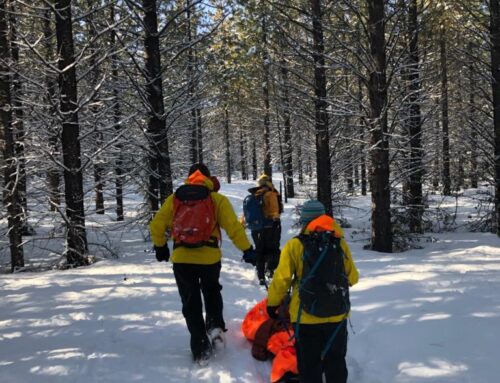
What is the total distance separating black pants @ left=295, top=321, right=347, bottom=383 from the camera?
339cm

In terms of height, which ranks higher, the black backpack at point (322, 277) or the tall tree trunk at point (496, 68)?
the tall tree trunk at point (496, 68)

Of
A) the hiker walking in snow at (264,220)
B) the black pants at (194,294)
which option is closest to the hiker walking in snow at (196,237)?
the black pants at (194,294)

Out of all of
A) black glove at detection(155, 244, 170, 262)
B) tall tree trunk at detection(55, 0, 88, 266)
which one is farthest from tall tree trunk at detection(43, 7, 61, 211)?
black glove at detection(155, 244, 170, 262)

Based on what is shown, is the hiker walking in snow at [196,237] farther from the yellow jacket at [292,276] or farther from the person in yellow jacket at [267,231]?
the person in yellow jacket at [267,231]

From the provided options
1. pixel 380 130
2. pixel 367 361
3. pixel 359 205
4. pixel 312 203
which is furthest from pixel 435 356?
pixel 359 205

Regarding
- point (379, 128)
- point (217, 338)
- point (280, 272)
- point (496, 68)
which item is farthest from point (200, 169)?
point (496, 68)

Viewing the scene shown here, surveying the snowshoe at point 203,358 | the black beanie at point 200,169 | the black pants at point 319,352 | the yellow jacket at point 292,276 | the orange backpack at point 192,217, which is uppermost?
the black beanie at point 200,169

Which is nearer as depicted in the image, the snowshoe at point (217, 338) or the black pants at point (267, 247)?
the snowshoe at point (217, 338)

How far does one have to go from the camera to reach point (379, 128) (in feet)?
31.4

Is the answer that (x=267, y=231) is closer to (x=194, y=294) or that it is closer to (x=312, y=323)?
Result: (x=194, y=294)

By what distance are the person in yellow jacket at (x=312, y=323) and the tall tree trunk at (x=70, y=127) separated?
251 inches

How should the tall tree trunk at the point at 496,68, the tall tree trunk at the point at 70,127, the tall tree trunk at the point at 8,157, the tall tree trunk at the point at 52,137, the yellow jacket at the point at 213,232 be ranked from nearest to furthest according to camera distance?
the yellow jacket at the point at 213,232 → the tall tree trunk at the point at 70,127 → the tall tree trunk at the point at 52,137 → the tall tree trunk at the point at 8,157 → the tall tree trunk at the point at 496,68

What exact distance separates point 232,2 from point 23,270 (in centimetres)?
810

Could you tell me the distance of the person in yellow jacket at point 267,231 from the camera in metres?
7.80
